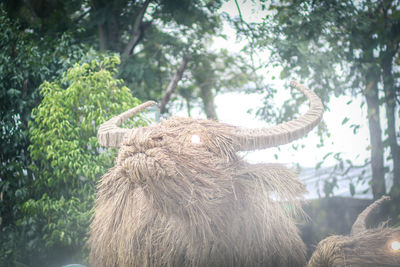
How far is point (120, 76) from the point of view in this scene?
78.0 inches

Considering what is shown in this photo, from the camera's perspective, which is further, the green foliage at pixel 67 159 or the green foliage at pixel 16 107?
the green foliage at pixel 16 107

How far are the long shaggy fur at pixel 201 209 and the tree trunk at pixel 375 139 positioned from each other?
783 mm

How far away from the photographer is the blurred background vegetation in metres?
1.50

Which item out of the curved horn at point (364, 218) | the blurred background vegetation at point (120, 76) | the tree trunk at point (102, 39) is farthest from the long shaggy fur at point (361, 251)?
the tree trunk at point (102, 39)

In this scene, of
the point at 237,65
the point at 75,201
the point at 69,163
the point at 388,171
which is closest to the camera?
the point at 388,171

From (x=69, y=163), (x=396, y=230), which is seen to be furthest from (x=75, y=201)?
(x=396, y=230)

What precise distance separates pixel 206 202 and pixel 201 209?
0.02 m

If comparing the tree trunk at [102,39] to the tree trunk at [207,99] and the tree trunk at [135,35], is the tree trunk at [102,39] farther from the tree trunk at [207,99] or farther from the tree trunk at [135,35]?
the tree trunk at [207,99]

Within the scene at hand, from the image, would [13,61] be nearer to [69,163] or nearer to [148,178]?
[69,163]

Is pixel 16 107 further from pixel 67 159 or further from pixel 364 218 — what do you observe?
pixel 364 218

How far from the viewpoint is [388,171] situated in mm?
1534

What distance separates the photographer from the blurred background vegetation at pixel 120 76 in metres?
1.50

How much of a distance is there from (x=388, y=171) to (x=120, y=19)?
5.62ft

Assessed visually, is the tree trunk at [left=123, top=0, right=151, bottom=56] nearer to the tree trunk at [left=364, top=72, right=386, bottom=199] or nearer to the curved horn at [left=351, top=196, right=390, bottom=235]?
the tree trunk at [left=364, top=72, right=386, bottom=199]
